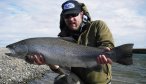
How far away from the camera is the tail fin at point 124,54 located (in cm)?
673

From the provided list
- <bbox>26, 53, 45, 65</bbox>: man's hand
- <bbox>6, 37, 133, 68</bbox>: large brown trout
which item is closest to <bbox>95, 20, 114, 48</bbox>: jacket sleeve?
<bbox>6, 37, 133, 68</bbox>: large brown trout

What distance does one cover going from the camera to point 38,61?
726 cm

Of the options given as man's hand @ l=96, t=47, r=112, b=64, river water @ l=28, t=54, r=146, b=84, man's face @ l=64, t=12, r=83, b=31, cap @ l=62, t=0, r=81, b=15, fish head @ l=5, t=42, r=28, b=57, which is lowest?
river water @ l=28, t=54, r=146, b=84

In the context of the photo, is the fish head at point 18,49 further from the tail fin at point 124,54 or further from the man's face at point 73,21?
the tail fin at point 124,54

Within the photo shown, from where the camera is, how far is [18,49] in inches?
291

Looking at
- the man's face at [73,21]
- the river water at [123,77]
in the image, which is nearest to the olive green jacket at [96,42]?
the man's face at [73,21]

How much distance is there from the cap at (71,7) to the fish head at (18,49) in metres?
1.15

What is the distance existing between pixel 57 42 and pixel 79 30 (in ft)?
2.49

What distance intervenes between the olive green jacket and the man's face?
0.60 feet

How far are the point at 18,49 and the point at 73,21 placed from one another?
1.29m

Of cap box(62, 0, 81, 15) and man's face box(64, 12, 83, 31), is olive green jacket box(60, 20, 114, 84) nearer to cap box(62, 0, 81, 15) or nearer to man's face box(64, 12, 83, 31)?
man's face box(64, 12, 83, 31)

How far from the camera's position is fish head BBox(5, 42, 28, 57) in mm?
7254

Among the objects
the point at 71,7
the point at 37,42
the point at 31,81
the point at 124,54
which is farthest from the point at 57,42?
the point at 31,81

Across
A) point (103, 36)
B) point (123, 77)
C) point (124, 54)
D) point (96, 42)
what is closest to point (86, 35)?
point (96, 42)
